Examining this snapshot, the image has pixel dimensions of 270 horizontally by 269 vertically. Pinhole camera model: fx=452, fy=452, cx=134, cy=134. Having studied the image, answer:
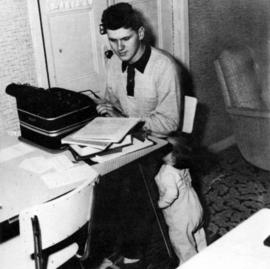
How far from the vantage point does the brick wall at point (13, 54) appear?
2.85 meters

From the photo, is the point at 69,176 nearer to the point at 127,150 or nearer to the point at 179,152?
the point at 127,150

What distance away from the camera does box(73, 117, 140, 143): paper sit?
7.91 ft

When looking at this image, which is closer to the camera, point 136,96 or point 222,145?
point 136,96

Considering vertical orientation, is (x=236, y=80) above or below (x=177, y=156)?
above

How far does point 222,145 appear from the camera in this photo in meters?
4.60

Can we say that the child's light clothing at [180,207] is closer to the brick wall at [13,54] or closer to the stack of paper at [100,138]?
the stack of paper at [100,138]

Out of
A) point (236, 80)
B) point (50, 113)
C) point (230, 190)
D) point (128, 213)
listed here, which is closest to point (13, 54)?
point (50, 113)

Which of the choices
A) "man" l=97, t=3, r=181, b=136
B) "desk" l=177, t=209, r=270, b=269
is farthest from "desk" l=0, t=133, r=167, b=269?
"desk" l=177, t=209, r=270, b=269

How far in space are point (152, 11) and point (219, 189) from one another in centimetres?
160

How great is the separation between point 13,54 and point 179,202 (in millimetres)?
1419

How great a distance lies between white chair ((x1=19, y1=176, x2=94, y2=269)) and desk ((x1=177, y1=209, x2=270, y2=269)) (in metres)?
0.72

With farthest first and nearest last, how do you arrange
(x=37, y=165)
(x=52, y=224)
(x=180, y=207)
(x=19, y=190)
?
(x=180, y=207) < (x=37, y=165) < (x=19, y=190) < (x=52, y=224)

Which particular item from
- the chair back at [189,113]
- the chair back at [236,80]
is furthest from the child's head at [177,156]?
the chair back at [236,80]

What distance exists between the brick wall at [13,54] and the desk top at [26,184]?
1.75ft
